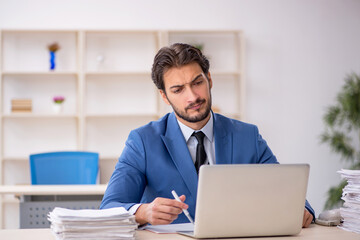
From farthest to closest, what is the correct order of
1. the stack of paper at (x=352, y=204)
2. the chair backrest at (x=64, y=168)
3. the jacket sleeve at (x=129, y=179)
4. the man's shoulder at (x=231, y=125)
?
the chair backrest at (x=64, y=168)
the man's shoulder at (x=231, y=125)
the jacket sleeve at (x=129, y=179)
the stack of paper at (x=352, y=204)

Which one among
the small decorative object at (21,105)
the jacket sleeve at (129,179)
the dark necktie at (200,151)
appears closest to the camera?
the jacket sleeve at (129,179)

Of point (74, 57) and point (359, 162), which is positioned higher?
point (74, 57)

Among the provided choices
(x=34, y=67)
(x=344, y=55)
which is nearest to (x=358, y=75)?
(x=344, y=55)

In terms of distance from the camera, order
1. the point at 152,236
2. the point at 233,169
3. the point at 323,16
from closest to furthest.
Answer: the point at 233,169
the point at 152,236
the point at 323,16

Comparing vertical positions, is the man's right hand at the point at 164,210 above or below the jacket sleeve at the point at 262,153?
below

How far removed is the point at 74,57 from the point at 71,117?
25.0 inches

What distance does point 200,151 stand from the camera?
224 cm

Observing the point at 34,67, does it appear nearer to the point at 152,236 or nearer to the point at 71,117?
the point at 71,117

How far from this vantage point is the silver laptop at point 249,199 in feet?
5.07

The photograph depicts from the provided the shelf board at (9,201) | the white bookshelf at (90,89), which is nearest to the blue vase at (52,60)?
the white bookshelf at (90,89)

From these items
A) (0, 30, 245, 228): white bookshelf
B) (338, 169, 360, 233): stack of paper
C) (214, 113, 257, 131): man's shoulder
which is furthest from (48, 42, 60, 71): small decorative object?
(338, 169, 360, 233): stack of paper

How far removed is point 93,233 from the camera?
155 centimetres

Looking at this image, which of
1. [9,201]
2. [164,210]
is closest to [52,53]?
[9,201]

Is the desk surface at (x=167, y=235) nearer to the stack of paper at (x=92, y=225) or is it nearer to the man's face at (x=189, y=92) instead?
the stack of paper at (x=92, y=225)
